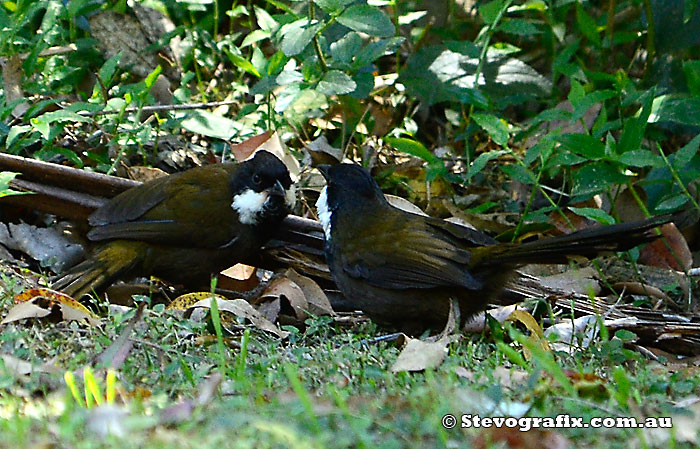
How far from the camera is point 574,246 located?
371cm

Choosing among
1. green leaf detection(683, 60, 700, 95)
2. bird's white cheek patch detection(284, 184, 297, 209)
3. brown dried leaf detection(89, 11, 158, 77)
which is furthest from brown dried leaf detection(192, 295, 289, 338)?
brown dried leaf detection(89, 11, 158, 77)

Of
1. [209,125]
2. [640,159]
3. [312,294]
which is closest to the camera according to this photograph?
[640,159]

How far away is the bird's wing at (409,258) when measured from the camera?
4.09m

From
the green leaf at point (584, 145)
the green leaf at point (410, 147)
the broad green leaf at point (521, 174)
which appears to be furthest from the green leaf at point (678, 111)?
the green leaf at point (410, 147)

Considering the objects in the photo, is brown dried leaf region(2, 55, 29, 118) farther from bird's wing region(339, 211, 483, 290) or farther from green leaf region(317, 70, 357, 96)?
bird's wing region(339, 211, 483, 290)

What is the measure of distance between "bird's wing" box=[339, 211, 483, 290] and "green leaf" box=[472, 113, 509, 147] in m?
0.66

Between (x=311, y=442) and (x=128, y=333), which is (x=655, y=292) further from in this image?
(x=311, y=442)

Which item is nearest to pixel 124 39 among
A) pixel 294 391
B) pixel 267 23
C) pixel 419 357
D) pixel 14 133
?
pixel 267 23

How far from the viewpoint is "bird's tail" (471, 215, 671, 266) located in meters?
3.50

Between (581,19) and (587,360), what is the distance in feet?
8.98

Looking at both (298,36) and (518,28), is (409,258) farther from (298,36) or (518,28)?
(518,28)

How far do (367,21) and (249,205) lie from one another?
3.63ft

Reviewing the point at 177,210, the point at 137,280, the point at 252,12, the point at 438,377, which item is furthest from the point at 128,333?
the point at 252,12

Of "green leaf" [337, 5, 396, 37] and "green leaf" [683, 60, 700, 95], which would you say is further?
"green leaf" [683, 60, 700, 95]
